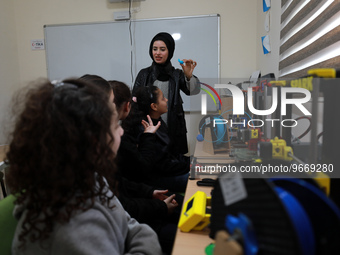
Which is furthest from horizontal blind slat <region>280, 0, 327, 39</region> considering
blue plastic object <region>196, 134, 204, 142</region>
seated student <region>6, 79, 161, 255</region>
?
seated student <region>6, 79, 161, 255</region>

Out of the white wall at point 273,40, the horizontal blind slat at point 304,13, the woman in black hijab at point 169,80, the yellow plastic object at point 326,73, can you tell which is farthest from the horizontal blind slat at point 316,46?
the woman in black hijab at point 169,80

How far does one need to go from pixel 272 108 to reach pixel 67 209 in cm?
69

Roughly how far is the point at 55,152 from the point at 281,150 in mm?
652

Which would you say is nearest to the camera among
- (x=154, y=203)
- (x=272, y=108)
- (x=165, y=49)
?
(x=272, y=108)

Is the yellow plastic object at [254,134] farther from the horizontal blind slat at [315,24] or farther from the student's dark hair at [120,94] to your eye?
the student's dark hair at [120,94]

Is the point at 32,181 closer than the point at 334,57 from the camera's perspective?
Yes

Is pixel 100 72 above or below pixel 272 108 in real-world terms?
above

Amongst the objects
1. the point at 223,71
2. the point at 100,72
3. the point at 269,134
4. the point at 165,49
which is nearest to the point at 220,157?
the point at 269,134

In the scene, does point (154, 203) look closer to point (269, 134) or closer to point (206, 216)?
point (206, 216)

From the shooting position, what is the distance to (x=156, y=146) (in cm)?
169

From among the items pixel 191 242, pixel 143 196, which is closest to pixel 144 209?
pixel 143 196

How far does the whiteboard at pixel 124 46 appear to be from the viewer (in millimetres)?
3008

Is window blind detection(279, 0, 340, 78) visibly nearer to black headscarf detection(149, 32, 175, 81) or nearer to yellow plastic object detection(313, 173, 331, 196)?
yellow plastic object detection(313, 173, 331, 196)

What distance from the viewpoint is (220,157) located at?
118 centimetres
